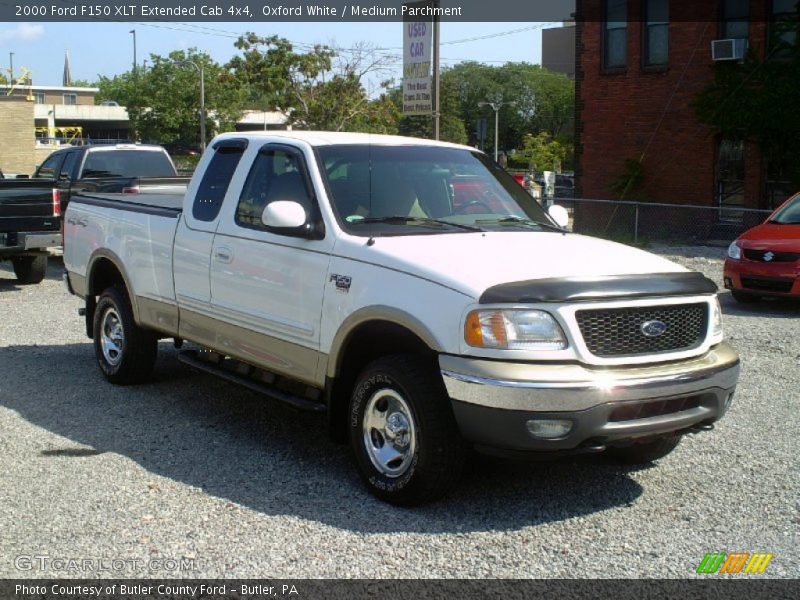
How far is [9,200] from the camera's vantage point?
14383mm

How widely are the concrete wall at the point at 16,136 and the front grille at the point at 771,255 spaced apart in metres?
36.0

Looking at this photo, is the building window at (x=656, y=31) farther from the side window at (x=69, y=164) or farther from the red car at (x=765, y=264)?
the side window at (x=69, y=164)

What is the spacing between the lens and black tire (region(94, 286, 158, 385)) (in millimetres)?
8156

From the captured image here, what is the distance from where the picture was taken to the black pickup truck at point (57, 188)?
1435 cm

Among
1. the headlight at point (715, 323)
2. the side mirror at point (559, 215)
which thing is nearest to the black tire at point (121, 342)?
the side mirror at point (559, 215)

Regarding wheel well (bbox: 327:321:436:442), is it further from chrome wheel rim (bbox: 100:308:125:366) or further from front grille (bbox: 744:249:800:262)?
front grille (bbox: 744:249:800:262)

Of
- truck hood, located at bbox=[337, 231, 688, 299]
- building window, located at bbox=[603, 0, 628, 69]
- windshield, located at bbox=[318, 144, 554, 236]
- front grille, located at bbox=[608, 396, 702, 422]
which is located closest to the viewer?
front grille, located at bbox=[608, 396, 702, 422]

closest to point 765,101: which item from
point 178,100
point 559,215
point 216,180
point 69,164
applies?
point 69,164

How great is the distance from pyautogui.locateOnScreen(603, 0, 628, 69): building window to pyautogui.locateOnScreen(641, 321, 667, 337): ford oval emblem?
21855mm

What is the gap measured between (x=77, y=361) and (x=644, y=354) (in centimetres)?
603

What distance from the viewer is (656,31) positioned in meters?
25.3

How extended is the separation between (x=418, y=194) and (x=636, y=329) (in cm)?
176

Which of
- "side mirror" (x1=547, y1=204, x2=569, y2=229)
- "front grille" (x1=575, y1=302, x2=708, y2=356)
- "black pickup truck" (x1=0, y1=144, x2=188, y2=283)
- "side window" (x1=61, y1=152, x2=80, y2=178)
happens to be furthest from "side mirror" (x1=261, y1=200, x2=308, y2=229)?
"side window" (x1=61, y1=152, x2=80, y2=178)
